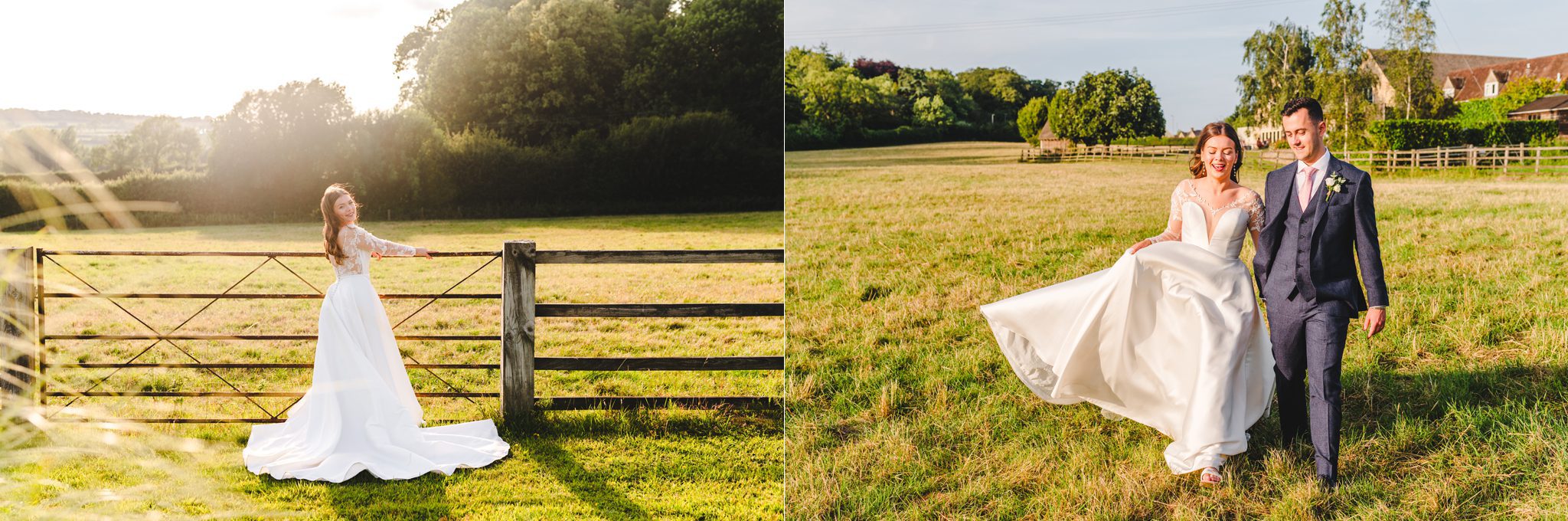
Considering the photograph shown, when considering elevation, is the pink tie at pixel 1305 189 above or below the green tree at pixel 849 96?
below

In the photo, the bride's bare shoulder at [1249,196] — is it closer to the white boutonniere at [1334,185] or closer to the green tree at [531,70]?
the white boutonniere at [1334,185]

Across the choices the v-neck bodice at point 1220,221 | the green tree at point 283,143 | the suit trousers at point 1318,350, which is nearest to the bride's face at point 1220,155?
the v-neck bodice at point 1220,221

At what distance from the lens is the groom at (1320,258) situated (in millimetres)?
3252

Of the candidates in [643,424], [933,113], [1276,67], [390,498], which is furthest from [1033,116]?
[390,498]

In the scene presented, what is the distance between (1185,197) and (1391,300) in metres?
3.25

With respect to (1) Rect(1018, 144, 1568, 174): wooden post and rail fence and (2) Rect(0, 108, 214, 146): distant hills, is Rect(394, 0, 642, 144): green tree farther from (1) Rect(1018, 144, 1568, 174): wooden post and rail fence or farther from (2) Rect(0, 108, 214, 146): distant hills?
(2) Rect(0, 108, 214, 146): distant hills

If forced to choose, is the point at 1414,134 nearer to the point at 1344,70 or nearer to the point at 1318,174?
the point at 1344,70

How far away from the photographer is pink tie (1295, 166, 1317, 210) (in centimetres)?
338

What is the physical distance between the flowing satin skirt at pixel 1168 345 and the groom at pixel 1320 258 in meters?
0.17

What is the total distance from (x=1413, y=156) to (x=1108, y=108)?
4846 mm

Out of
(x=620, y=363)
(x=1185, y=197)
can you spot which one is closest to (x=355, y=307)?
(x=620, y=363)

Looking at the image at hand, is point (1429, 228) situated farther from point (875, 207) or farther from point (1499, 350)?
point (875, 207)

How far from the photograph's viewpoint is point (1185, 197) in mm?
3770

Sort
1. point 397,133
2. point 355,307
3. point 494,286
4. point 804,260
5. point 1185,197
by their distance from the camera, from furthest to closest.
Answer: point 397,133 → point 494,286 → point 804,260 → point 355,307 → point 1185,197
